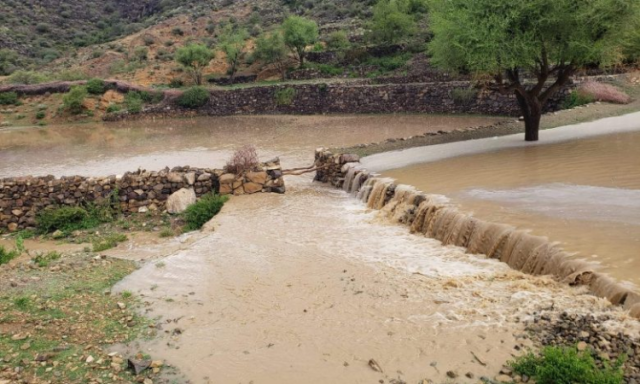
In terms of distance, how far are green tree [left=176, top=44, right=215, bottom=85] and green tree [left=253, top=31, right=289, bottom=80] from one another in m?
4.16

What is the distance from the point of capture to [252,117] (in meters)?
37.3

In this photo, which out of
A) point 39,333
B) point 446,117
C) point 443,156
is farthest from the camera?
point 446,117

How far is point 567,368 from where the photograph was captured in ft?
16.9

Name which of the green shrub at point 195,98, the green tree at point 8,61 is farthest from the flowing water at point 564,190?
the green tree at point 8,61

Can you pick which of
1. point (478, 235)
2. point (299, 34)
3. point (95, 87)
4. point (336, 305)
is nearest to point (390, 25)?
point (299, 34)

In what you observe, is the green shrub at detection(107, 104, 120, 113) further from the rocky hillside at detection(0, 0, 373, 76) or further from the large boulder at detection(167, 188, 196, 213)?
the large boulder at detection(167, 188, 196, 213)

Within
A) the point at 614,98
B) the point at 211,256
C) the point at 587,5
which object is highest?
the point at 587,5

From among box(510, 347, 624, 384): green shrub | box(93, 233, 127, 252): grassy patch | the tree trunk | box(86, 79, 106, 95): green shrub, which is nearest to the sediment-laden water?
box(510, 347, 624, 384): green shrub

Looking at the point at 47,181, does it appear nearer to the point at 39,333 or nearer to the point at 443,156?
the point at 39,333

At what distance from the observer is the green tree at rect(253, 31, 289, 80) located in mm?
43938

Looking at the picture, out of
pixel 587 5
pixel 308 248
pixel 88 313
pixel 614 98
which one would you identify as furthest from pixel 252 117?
pixel 88 313

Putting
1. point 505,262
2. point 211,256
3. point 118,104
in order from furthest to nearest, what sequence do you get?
1. point 118,104
2. point 211,256
3. point 505,262

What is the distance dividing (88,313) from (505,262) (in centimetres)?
617

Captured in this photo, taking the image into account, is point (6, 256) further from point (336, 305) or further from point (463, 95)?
point (463, 95)
